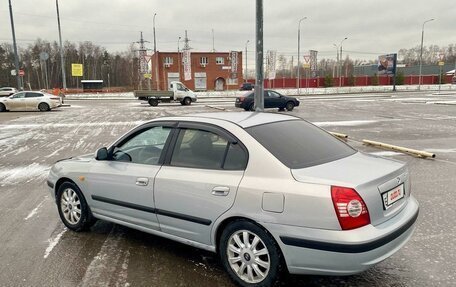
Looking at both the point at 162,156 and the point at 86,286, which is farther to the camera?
the point at 162,156

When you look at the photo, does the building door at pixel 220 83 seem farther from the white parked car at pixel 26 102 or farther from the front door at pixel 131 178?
the front door at pixel 131 178

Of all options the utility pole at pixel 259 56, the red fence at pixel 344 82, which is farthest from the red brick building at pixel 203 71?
the utility pole at pixel 259 56

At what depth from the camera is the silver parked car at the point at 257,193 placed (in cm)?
280

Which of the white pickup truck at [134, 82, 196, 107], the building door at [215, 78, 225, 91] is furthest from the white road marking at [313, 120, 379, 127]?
the building door at [215, 78, 225, 91]

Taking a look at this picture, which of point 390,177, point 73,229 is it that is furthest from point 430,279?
point 73,229

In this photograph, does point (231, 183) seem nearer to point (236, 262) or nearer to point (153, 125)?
point (236, 262)

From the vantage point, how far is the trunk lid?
2.87 m

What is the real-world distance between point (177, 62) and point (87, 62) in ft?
162

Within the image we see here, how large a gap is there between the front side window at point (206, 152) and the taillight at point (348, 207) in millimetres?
834

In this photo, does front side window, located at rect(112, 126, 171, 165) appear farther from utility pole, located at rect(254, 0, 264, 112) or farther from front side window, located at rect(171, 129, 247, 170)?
utility pole, located at rect(254, 0, 264, 112)

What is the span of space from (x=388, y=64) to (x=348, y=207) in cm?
6264

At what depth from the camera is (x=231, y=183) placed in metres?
3.17

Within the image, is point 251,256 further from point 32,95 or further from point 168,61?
point 168,61

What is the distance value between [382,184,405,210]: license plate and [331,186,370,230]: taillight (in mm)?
321
